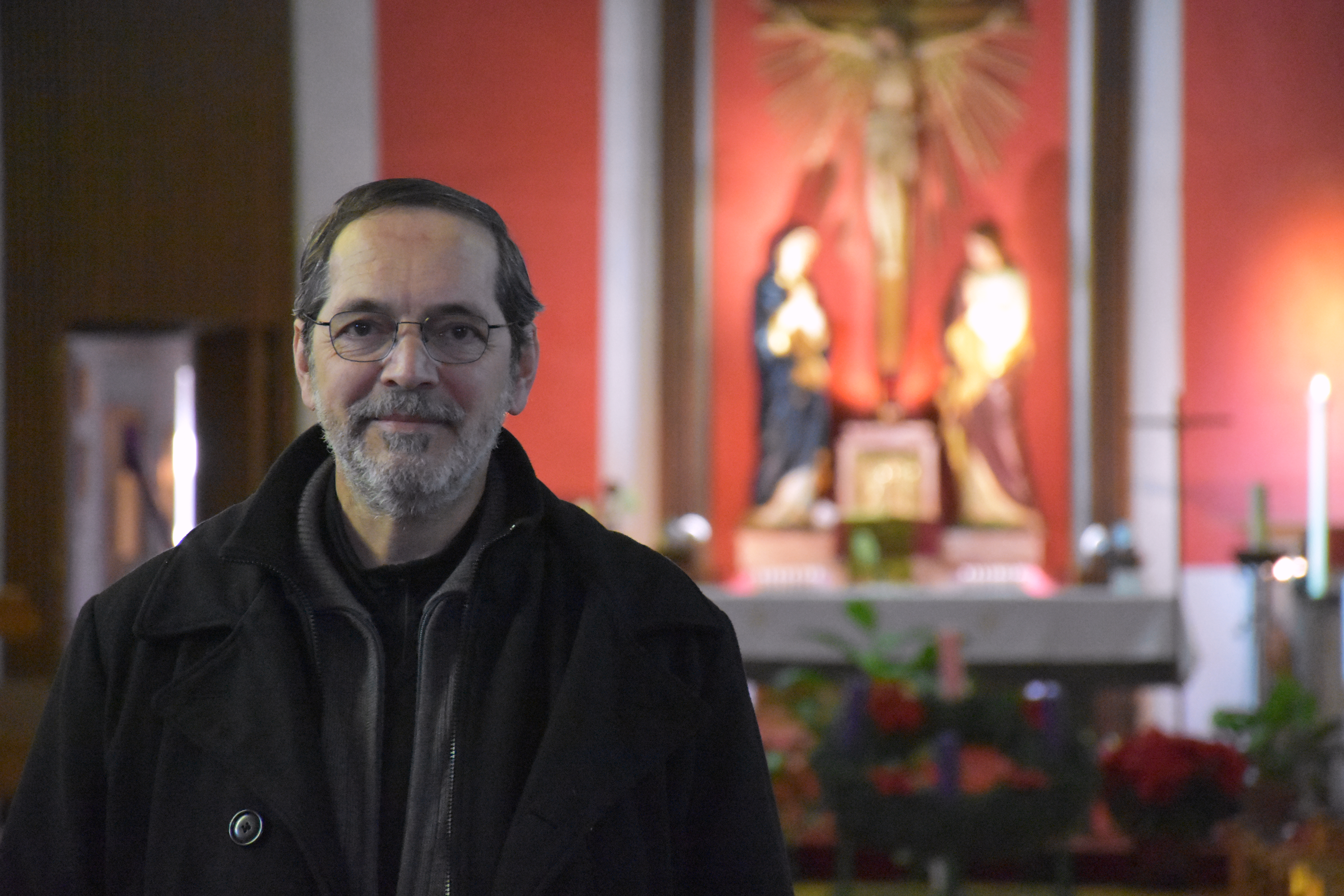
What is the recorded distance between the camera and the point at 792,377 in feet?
23.1

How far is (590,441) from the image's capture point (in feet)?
22.8

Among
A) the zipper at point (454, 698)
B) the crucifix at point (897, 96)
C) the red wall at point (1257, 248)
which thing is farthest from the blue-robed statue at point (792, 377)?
the zipper at point (454, 698)

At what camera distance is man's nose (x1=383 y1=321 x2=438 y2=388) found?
1.37 m

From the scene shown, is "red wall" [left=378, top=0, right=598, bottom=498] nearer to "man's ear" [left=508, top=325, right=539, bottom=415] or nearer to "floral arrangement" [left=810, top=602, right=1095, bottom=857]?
"floral arrangement" [left=810, top=602, right=1095, bottom=857]

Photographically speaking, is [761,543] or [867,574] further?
[761,543]

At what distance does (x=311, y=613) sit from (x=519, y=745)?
0.81 ft

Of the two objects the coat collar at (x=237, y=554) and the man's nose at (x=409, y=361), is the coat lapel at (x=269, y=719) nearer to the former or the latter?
the coat collar at (x=237, y=554)

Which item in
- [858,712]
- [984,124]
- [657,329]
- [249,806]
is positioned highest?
[984,124]

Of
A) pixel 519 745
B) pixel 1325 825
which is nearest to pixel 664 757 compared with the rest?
pixel 519 745

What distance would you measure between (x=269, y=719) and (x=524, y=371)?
452 mm

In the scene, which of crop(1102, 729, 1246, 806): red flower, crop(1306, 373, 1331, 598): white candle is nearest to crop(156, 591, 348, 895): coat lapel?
crop(1102, 729, 1246, 806): red flower

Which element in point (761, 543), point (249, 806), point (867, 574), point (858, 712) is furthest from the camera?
point (761, 543)

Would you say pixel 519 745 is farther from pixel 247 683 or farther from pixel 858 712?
pixel 858 712

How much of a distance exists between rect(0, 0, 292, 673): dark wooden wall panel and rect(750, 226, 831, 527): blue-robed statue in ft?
7.62
